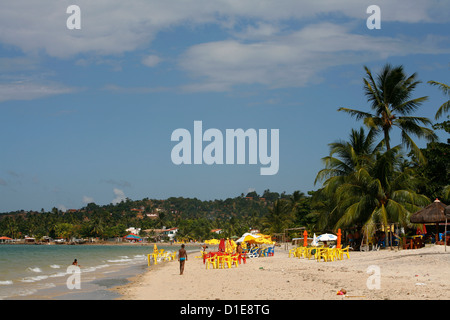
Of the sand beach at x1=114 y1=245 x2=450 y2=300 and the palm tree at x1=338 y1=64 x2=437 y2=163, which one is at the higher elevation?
the palm tree at x1=338 y1=64 x2=437 y2=163

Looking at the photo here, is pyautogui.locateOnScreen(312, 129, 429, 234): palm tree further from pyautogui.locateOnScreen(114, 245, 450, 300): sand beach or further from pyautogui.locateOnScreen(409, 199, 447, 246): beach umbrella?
pyautogui.locateOnScreen(114, 245, 450, 300): sand beach

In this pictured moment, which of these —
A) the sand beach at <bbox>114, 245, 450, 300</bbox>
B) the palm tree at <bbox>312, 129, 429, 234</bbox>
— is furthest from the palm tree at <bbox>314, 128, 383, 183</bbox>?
the sand beach at <bbox>114, 245, 450, 300</bbox>

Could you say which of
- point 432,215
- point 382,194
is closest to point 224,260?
point 432,215

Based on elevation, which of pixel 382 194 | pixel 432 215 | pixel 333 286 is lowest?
pixel 333 286

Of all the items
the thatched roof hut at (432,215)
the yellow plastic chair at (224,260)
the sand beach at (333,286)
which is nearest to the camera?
the sand beach at (333,286)

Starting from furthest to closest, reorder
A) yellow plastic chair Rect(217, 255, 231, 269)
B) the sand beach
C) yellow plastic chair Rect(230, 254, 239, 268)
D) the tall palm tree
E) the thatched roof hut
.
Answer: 1. the tall palm tree
2. yellow plastic chair Rect(230, 254, 239, 268)
3. yellow plastic chair Rect(217, 255, 231, 269)
4. the thatched roof hut
5. the sand beach

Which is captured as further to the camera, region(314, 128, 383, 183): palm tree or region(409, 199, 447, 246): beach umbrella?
region(314, 128, 383, 183): palm tree

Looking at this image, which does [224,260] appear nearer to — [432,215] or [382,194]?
[432,215]

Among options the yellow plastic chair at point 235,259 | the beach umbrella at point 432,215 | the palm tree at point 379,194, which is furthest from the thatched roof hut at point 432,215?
the yellow plastic chair at point 235,259

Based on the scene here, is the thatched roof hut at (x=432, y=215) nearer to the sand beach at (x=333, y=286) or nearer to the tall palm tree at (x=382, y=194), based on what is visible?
the tall palm tree at (x=382, y=194)

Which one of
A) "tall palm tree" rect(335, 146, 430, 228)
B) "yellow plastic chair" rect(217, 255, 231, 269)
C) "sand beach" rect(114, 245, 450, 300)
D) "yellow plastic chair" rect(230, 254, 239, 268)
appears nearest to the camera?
"sand beach" rect(114, 245, 450, 300)

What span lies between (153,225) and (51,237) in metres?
36.9

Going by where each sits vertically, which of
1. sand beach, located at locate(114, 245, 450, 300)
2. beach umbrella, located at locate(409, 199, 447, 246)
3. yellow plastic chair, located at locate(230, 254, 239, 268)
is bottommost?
yellow plastic chair, located at locate(230, 254, 239, 268)

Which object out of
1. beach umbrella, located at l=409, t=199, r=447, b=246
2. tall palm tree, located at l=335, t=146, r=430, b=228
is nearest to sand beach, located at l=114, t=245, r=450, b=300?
beach umbrella, located at l=409, t=199, r=447, b=246
